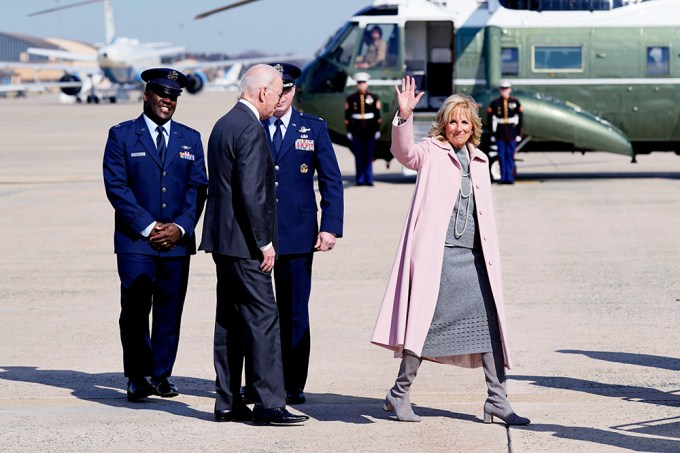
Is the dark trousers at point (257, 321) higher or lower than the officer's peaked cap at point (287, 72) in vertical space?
lower

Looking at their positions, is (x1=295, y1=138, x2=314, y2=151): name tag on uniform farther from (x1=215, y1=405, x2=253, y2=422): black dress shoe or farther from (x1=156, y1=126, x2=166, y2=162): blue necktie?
(x1=215, y1=405, x2=253, y2=422): black dress shoe

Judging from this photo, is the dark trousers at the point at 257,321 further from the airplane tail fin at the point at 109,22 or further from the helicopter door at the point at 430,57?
the airplane tail fin at the point at 109,22

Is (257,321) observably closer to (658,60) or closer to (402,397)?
(402,397)

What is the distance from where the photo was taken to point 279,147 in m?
7.08

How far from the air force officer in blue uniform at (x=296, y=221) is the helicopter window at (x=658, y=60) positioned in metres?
14.5

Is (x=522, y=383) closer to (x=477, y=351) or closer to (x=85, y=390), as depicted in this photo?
(x=477, y=351)

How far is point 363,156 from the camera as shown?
67.1ft

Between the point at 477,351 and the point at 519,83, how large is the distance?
1465 centimetres

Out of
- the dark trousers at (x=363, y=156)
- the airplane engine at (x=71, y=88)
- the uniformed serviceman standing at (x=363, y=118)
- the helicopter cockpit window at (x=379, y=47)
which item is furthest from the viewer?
the airplane engine at (x=71, y=88)

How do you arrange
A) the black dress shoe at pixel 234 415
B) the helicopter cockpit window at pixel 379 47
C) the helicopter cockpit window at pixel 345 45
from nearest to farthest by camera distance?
1. the black dress shoe at pixel 234 415
2. the helicopter cockpit window at pixel 379 47
3. the helicopter cockpit window at pixel 345 45

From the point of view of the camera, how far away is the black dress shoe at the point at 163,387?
281 inches

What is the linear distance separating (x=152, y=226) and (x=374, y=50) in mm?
14175

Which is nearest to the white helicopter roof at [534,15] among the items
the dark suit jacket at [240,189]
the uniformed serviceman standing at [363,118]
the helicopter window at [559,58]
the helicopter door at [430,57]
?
the helicopter window at [559,58]

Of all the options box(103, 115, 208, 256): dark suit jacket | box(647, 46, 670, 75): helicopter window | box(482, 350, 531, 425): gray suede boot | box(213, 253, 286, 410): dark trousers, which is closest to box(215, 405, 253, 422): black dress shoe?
box(213, 253, 286, 410): dark trousers
